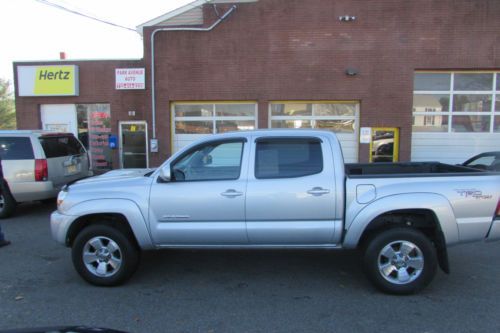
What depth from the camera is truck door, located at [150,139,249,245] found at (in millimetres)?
4469

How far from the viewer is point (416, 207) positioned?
4.28 m

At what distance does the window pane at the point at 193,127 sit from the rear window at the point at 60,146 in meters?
4.68

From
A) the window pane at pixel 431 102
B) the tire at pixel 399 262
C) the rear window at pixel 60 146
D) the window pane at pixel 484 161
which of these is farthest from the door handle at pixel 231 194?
the window pane at pixel 431 102

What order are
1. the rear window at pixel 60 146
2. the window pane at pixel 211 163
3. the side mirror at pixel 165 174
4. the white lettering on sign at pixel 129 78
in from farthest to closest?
the white lettering on sign at pixel 129 78
the rear window at pixel 60 146
the window pane at pixel 211 163
the side mirror at pixel 165 174

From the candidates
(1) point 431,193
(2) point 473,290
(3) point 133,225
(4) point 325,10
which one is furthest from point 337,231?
(4) point 325,10

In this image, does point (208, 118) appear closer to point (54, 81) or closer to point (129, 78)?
point (129, 78)

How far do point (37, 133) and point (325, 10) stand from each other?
9497mm

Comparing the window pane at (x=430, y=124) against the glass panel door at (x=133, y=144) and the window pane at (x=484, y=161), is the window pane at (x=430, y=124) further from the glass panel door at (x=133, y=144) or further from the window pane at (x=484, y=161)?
the glass panel door at (x=133, y=144)

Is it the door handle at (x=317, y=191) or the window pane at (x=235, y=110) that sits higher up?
the window pane at (x=235, y=110)

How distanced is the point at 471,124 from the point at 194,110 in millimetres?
9567

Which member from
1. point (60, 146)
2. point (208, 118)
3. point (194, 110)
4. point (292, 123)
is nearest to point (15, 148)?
point (60, 146)

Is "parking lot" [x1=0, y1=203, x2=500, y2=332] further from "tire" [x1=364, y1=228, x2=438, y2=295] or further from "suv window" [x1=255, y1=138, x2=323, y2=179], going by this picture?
"suv window" [x1=255, y1=138, x2=323, y2=179]

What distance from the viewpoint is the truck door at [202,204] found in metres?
4.47

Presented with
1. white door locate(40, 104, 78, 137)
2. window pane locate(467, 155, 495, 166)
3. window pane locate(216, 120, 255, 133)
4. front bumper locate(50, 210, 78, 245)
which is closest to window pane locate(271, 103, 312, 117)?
window pane locate(216, 120, 255, 133)
